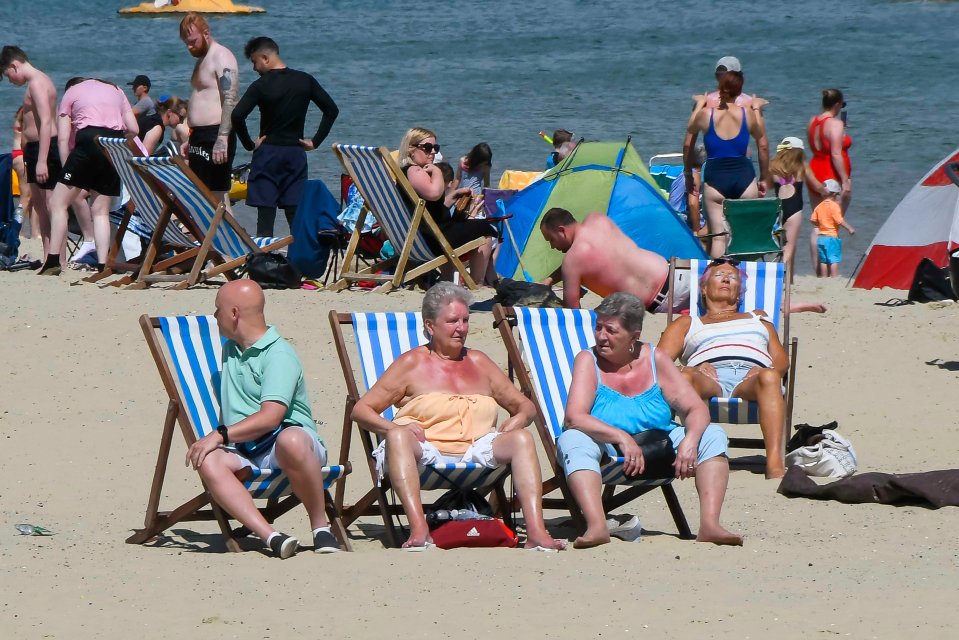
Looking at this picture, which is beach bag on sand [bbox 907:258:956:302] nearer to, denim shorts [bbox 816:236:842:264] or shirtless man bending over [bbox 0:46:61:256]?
denim shorts [bbox 816:236:842:264]

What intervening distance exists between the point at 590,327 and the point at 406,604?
192 centimetres

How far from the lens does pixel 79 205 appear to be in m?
10.2

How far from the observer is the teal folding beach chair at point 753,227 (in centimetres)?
877

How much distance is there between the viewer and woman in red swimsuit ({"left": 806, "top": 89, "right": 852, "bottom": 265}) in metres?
10.9

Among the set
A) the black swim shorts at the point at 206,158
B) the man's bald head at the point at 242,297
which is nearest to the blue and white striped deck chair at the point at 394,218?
the black swim shorts at the point at 206,158

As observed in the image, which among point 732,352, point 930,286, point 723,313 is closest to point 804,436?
point 732,352

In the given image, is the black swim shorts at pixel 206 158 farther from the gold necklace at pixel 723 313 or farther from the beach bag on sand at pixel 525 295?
the gold necklace at pixel 723 313

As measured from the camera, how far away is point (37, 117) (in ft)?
31.9

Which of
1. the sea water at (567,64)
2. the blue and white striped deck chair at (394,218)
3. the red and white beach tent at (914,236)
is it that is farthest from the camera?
the sea water at (567,64)

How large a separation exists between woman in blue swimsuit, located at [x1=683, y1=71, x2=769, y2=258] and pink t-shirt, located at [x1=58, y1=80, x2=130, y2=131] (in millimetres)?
3571

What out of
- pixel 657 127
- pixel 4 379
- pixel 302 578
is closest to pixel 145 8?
pixel 657 127

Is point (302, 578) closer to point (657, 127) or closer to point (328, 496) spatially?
point (328, 496)

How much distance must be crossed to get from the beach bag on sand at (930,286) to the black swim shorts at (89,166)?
15.9 feet

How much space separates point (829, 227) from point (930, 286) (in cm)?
211
